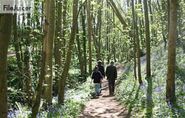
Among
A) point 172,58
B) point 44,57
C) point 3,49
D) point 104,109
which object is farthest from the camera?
point 104,109

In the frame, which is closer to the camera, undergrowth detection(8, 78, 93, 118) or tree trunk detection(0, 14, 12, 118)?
tree trunk detection(0, 14, 12, 118)

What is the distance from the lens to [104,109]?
50.5 feet

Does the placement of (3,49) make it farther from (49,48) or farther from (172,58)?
(172,58)

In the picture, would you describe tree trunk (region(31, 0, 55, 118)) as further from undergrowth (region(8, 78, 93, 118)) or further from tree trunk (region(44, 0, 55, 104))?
undergrowth (region(8, 78, 93, 118))

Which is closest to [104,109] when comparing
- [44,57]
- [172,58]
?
[172,58]

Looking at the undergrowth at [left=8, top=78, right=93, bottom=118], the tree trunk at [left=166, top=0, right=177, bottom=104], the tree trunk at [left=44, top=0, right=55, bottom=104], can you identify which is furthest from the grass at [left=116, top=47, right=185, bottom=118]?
the tree trunk at [left=44, top=0, right=55, bottom=104]

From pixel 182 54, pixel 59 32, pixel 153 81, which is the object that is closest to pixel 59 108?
pixel 153 81

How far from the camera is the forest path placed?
1373cm

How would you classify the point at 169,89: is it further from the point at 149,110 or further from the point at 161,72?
the point at 161,72

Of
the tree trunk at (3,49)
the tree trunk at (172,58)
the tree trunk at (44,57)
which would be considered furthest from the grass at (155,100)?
the tree trunk at (3,49)

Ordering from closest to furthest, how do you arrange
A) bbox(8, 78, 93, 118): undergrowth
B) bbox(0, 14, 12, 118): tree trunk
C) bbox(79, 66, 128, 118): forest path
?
bbox(0, 14, 12, 118): tree trunk, bbox(8, 78, 93, 118): undergrowth, bbox(79, 66, 128, 118): forest path

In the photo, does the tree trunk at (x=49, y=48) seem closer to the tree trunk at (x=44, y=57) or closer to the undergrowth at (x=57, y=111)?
the tree trunk at (x=44, y=57)

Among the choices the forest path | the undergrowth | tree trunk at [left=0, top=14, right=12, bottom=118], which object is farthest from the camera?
the forest path

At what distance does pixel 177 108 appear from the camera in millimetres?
11523
